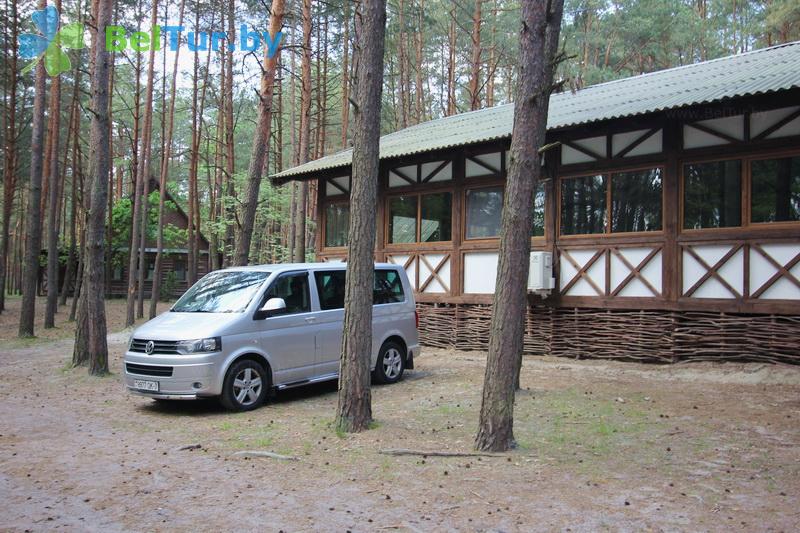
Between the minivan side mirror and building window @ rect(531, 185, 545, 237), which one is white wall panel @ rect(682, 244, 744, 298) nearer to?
building window @ rect(531, 185, 545, 237)

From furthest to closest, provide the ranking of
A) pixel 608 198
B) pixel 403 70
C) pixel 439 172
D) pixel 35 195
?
pixel 403 70, pixel 35 195, pixel 439 172, pixel 608 198

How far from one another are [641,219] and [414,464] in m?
8.04

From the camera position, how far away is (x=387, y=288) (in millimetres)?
10430

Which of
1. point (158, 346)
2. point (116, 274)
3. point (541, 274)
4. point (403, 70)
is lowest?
point (158, 346)

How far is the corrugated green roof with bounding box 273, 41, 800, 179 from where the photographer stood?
33.7ft

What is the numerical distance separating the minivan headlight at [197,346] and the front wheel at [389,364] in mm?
2878

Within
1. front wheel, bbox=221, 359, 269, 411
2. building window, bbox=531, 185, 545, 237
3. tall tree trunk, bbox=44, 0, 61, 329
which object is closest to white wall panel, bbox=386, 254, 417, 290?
building window, bbox=531, 185, 545, 237

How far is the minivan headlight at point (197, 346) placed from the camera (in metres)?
7.71

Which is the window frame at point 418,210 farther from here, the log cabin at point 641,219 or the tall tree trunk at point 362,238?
the tall tree trunk at point 362,238

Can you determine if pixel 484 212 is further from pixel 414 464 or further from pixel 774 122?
pixel 414 464

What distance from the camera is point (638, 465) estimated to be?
Result: 5.51 metres

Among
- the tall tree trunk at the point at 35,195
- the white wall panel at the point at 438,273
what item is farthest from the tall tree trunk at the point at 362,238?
the tall tree trunk at the point at 35,195

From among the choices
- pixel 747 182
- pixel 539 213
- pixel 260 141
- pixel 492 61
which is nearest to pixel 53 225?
pixel 260 141

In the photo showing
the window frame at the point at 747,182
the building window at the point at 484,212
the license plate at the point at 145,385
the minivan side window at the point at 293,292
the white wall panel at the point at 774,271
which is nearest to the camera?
the license plate at the point at 145,385
